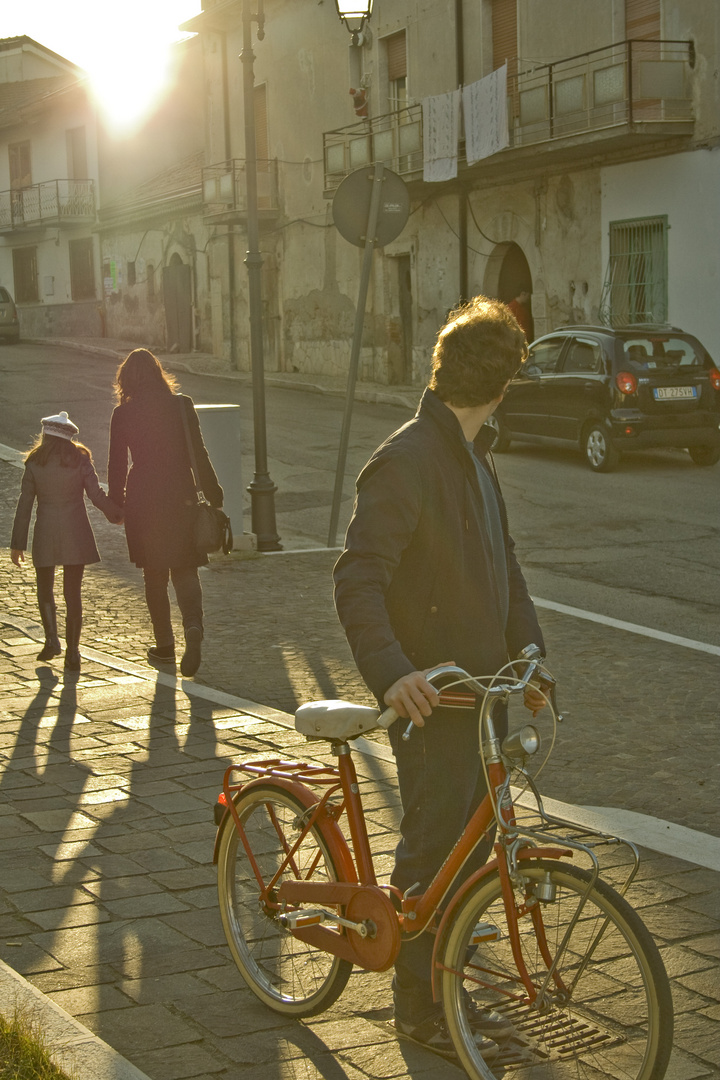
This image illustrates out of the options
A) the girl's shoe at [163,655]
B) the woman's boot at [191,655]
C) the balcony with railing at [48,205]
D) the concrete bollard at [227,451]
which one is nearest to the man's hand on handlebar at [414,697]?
the woman's boot at [191,655]

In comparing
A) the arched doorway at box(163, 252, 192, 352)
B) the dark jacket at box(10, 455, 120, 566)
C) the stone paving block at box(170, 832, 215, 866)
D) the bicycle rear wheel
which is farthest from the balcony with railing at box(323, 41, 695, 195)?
the bicycle rear wheel

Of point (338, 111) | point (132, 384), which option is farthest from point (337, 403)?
point (132, 384)

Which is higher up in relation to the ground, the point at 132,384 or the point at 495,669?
the point at 132,384

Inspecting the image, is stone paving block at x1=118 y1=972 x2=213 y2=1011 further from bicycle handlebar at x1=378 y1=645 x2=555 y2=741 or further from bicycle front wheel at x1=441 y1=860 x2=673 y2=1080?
bicycle handlebar at x1=378 y1=645 x2=555 y2=741

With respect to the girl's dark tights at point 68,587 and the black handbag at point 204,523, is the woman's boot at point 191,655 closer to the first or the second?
the black handbag at point 204,523

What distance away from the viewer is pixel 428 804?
136 inches

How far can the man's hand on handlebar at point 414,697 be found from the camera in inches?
123

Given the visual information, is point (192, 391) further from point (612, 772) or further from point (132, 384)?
point (612, 772)

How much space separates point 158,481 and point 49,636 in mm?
1139

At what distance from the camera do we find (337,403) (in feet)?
84.5

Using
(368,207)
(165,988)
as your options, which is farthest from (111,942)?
(368,207)

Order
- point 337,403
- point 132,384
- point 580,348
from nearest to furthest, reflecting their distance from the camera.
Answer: point 132,384
point 580,348
point 337,403

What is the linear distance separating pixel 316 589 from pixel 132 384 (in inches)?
113

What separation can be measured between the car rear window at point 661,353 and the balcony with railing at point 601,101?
5.95m
